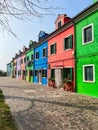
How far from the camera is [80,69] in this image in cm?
1557

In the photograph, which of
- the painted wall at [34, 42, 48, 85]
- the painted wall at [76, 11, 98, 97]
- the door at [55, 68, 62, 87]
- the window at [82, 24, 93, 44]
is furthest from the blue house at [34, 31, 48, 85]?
the window at [82, 24, 93, 44]

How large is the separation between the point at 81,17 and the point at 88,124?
34.6 ft

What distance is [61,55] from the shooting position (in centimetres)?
1973

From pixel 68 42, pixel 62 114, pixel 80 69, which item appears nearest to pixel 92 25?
pixel 80 69

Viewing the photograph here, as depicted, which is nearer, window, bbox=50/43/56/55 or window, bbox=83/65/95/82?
window, bbox=83/65/95/82

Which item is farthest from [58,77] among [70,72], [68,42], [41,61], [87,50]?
[41,61]

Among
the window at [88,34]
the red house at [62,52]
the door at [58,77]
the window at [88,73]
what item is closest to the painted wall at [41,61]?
the red house at [62,52]

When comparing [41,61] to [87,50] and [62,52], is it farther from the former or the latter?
[87,50]

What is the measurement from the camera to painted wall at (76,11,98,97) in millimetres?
13561

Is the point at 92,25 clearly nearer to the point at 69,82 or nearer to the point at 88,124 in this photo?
the point at 69,82

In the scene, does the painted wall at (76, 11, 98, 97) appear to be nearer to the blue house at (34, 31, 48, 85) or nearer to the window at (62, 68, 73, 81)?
the window at (62, 68, 73, 81)

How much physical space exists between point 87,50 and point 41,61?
13145mm

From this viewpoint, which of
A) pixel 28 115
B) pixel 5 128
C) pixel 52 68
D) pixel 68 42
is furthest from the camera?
pixel 52 68

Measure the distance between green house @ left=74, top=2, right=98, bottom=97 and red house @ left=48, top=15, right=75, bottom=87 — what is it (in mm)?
1067
